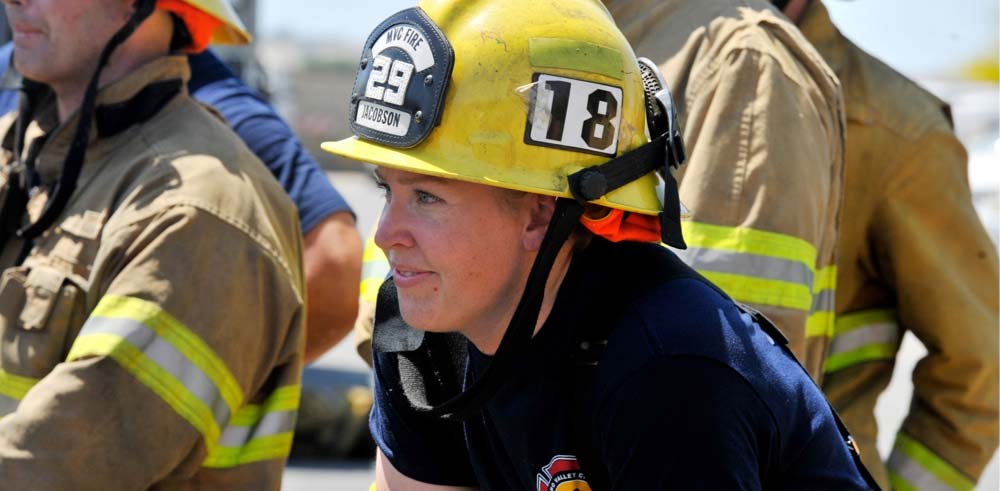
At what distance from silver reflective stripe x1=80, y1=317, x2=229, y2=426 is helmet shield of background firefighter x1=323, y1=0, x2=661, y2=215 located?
1.04 meters

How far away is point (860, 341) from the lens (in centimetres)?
355

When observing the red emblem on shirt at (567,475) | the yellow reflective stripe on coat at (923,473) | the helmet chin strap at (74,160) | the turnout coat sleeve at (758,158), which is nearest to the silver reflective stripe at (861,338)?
the yellow reflective stripe on coat at (923,473)

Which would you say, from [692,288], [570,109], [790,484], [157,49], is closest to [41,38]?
[157,49]

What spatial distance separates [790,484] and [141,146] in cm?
192

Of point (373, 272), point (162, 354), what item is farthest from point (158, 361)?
point (373, 272)

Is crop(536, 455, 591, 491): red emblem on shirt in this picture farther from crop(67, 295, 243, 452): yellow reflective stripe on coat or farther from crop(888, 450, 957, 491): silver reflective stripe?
crop(888, 450, 957, 491): silver reflective stripe

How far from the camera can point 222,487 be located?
3258 millimetres

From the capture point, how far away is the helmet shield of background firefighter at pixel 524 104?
2.16 meters

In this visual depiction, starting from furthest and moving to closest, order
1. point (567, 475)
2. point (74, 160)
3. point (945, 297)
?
point (945, 297), point (74, 160), point (567, 475)

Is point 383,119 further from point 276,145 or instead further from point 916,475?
point 916,475

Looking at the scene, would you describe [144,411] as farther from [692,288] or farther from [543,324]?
[692,288]

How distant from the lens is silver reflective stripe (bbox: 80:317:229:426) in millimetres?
3014

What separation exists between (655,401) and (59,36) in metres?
2.17

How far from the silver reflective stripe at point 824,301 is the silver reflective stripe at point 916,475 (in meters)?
0.64
